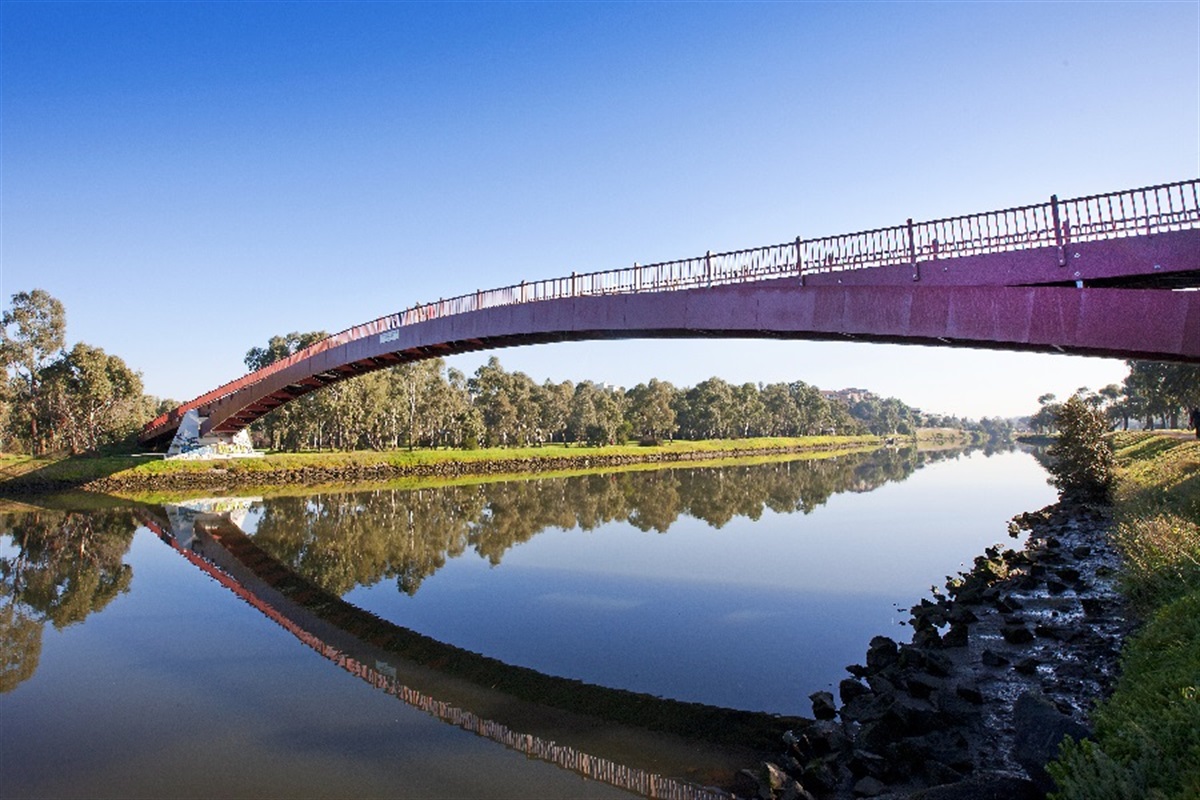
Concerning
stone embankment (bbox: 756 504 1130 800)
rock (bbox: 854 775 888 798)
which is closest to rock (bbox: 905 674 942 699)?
stone embankment (bbox: 756 504 1130 800)

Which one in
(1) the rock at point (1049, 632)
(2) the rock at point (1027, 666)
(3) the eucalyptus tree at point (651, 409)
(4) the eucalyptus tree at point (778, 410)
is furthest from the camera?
(4) the eucalyptus tree at point (778, 410)

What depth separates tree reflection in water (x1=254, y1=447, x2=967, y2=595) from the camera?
63.5 feet

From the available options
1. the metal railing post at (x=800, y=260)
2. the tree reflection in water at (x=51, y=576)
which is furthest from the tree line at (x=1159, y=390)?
the tree reflection in water at (x=51, y=576)

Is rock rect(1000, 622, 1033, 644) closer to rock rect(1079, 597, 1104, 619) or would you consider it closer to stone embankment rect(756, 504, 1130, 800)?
stone embankment rect(756, 504, 1130, 800)

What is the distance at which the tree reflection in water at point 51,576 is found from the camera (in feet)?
39.0

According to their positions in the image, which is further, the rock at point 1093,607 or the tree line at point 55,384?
the tree line at point 55,384

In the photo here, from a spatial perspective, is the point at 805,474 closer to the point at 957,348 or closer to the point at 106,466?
the point at 957,348

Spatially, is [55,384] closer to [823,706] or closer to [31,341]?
[31,341]

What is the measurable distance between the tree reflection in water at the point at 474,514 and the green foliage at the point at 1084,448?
9632 mm

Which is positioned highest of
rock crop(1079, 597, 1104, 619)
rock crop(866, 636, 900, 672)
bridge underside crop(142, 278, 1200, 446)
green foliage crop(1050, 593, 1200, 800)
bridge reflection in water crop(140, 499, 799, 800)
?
bridge underside crop(142, 278, 1200, 446)

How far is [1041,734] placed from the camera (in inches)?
229

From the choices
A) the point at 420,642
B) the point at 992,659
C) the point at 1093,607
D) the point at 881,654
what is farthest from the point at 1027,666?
the point at 420,642

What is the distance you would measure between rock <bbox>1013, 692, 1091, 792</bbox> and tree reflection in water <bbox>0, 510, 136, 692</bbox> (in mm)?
12403

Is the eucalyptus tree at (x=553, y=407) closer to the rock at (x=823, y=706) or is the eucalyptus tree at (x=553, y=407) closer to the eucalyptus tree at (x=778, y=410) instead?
the eucalyptus tree at (x=778, y=410)
